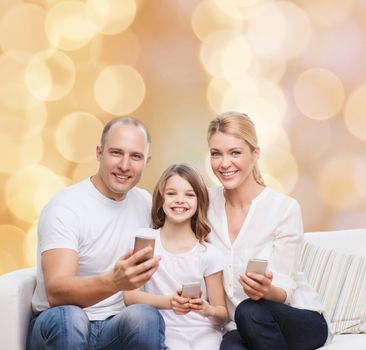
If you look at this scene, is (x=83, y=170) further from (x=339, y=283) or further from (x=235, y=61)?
(x=339, y=283)

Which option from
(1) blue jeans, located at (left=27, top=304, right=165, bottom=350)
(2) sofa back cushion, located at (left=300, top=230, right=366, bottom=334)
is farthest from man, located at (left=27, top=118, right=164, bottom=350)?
(2) sofa back cushion, located at (left=300, top=230, right=366, bottom=334)

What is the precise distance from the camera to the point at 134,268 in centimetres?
167

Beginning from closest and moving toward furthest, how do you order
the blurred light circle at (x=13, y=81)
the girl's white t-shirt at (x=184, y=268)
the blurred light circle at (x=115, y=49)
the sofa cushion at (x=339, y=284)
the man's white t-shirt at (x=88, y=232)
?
the man's white t-shirt at (x=88, y=232) < the girl's white t-shirt at (x=184, y=268) < the sofa cushion at (x=339, y=284) < the blurred light circle at (x=13, y=81) < the blurred light circle at (x=115, y=49)

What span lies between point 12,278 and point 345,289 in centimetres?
116

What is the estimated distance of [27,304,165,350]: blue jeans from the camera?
176 cm

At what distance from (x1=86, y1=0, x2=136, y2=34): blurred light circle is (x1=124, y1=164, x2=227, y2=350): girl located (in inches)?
51.7

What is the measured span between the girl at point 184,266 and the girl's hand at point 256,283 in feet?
0.52

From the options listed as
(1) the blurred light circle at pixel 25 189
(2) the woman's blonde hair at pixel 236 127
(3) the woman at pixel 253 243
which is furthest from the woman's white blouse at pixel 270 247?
(1) the blurred light circle at pixel 25 189

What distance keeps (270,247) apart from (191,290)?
1.11 feet

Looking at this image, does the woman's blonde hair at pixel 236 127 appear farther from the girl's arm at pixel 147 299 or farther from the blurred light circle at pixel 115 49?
the blurred light circle at pixel 115 49

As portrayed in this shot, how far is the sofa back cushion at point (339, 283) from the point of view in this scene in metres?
2.22

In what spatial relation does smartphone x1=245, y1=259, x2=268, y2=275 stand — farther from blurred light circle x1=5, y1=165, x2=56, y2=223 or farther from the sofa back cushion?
blurred light circle x1=5, y1=165, x2=56, y2=223

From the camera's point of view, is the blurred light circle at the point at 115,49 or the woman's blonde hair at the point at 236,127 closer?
the woman's blonde hair at the point at 236,127

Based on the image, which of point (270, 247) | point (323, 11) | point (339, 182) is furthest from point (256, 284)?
point (323, 11)
